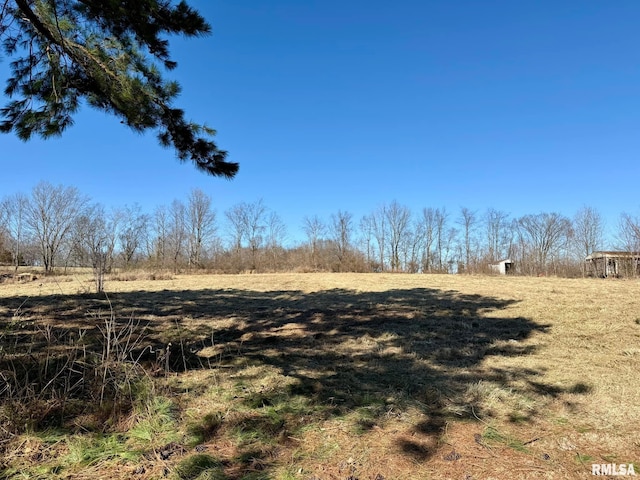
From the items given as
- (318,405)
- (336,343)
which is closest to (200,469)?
(318,405)

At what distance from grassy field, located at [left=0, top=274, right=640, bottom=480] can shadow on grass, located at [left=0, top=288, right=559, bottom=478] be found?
0.09ft

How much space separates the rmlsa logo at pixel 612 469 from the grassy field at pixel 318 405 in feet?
0.15

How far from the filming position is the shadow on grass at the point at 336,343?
3.08 meters

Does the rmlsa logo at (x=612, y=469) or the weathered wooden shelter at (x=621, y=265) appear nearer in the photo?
A: the rmlsa logo at (x=612, y=469)

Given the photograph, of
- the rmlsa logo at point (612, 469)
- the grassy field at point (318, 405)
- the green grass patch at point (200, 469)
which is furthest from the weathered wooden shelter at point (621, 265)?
the green grass patch at point (200, 469)

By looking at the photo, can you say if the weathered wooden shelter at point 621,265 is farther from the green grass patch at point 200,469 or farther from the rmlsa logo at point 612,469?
the green grass patch at point 200,469

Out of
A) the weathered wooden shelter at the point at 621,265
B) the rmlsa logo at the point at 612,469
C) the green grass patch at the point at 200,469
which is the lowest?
the green grass patch at the point at 200,469

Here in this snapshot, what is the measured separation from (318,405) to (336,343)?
6.68 ft

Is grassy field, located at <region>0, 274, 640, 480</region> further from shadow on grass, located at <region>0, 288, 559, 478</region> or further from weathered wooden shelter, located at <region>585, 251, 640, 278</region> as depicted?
weathered wooden shelter, located at <region>585, 251, 640, 278</region>

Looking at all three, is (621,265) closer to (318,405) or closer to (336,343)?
(336,343)

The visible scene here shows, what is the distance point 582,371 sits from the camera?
375cm

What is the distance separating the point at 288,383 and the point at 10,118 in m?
4.47

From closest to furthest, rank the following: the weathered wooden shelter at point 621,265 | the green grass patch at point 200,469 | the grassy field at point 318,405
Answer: the green grass patch at point 200,469
the grassy field at point 318,405
the weathered wooden shelter at point 621,265

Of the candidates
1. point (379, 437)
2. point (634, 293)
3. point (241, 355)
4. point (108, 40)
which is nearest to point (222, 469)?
point (379, 437)
